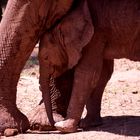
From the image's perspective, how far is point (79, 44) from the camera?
5484 millimetres

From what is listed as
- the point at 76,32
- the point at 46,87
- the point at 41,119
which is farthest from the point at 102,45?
the point at 41,119

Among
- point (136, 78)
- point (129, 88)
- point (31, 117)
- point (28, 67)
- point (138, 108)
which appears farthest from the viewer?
point (28, 67)

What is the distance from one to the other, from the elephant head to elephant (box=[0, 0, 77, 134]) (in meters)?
0.10

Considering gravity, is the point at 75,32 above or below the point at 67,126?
above

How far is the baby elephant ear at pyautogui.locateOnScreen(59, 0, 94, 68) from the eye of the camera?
5.48 meters

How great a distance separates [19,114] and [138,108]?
181 cm

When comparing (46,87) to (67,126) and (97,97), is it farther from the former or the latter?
(97,97)

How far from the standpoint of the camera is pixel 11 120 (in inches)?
222

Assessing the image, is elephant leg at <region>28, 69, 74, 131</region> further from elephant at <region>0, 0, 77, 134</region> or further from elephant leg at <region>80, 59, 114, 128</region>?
elephant at <region>0, 0, 77, 134</region>

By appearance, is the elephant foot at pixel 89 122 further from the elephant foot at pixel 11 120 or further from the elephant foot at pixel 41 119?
the elephant foot at pixel 11 120

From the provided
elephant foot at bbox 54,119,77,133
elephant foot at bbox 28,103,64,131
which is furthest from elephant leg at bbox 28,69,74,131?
elephant foot at bbox 54,119,77,133

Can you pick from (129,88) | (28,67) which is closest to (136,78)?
(129,88)

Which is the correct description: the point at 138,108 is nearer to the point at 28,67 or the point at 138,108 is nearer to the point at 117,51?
the point at 117,51

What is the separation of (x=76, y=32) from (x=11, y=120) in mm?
994
